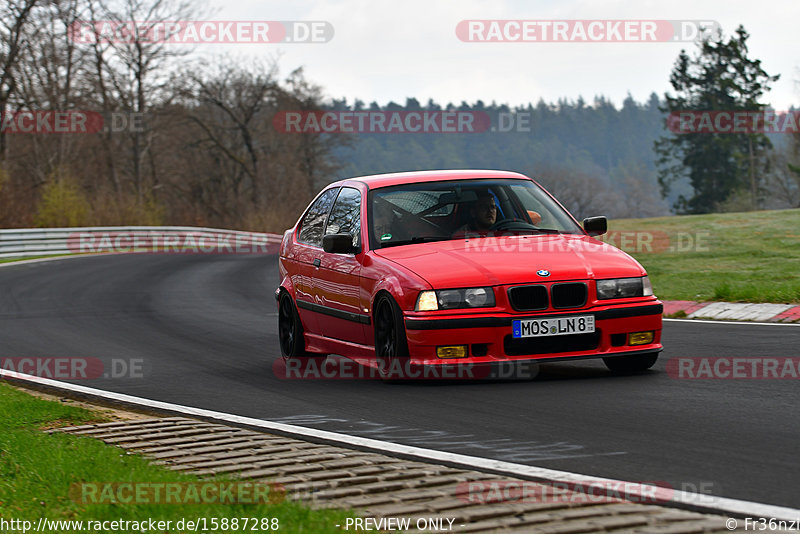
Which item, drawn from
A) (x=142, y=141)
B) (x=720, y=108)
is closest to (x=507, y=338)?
(x=142, y=141)

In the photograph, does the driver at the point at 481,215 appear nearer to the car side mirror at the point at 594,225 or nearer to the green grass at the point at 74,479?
the car side mirror at the point at 594,225

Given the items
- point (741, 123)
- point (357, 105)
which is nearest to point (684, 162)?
point (741, 123)

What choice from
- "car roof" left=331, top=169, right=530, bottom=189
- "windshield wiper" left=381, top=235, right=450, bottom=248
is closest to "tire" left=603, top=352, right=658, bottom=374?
"windshield wiper" left=381, top=235, right=450, bottom=248

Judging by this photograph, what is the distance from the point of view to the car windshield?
8.99 meters

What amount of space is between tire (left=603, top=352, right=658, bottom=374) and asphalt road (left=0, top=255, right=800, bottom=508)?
0.14 metres

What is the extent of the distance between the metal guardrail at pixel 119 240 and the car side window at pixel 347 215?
25629 mm

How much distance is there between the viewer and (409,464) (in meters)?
5.37

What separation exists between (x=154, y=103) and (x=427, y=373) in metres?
53.9

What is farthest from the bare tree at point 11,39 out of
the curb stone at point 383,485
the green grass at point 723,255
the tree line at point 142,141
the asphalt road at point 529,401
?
the curb stone at point 383,485

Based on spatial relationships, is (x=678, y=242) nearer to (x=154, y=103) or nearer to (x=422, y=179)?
(x=422, y=179)

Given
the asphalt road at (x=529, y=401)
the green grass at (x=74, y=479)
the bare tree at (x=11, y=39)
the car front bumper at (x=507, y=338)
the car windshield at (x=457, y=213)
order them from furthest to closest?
the bare tree at (x=11, y=39) → the car windshield at (x=457, y=213) → the car front bumper at (x=507, y=338) → the asphalt road at (x=529, y=401) → the green grass at (x=74, y=479)

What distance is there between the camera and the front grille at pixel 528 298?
7.88 metres

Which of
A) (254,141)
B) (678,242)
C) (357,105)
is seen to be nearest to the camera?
(678,242)

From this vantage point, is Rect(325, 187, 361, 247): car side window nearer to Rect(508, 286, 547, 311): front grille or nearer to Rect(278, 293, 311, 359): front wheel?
Rect(278, 293, 311, 359): front wheel
